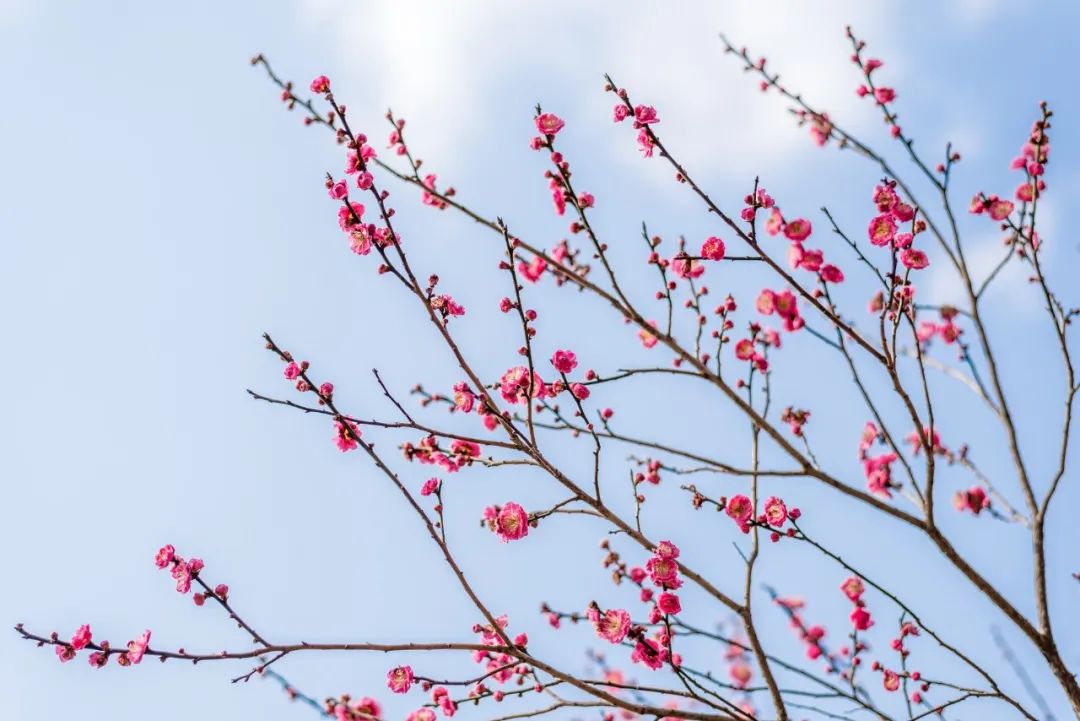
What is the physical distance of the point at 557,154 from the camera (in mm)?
3670

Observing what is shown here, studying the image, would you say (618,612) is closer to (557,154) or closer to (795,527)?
(795,527)

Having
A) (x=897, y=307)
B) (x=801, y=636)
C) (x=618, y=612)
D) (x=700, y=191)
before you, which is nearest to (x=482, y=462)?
(x=618, y=612)

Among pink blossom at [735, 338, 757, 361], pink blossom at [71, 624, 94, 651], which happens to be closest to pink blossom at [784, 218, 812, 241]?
Result: pink blossom at [735, 338, 757, 361]

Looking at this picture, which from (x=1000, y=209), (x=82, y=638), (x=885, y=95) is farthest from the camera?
(x=885, y=95)

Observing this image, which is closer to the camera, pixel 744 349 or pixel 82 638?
pixel 82 638

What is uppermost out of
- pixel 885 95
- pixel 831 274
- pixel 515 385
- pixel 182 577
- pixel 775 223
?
pixel 885 95

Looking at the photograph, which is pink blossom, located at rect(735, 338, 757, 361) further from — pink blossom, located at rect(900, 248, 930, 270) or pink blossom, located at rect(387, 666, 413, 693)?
pink blossom, located at rect(387, 666, 413, 693)

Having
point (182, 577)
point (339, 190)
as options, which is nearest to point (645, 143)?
point (339, 190)

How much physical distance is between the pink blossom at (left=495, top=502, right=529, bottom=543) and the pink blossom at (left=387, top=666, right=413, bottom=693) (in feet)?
2.52

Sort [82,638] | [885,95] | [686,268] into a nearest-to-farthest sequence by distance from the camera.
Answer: [82,638] < [686,268] < [885,95]

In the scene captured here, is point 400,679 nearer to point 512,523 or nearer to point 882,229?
point 512,523

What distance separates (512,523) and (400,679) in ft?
2.92

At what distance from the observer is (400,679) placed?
3.69 m

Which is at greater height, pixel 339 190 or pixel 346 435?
pixel 339 190
